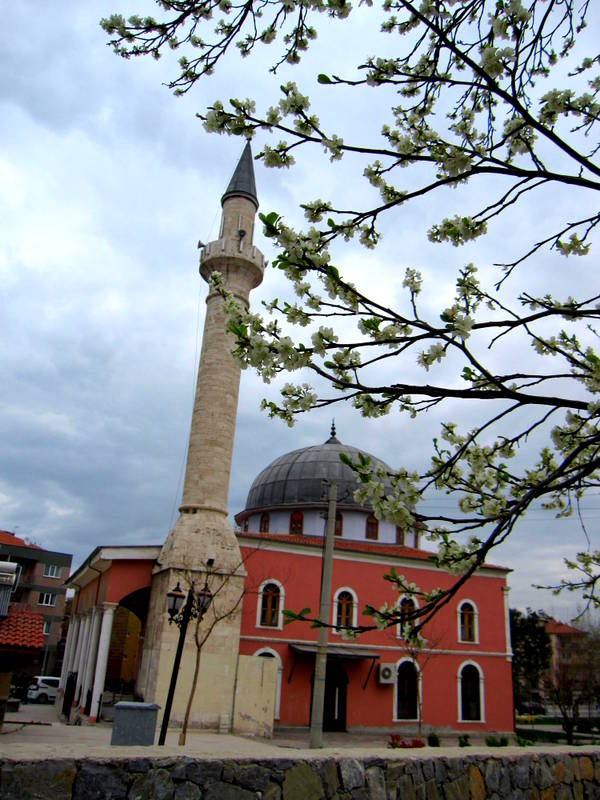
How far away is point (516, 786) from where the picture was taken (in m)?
4.53

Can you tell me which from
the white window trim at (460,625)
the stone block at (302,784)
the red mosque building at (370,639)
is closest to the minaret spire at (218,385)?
the red mosque building at (370,639)

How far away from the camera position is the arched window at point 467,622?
72.2 feet

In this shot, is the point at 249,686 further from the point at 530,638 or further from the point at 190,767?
the point at 530,638

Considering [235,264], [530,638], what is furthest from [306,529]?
[530,638]

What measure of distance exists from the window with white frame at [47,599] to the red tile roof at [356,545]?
24.8m

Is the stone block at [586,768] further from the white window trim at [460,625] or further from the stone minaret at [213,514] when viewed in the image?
the white window trim at [460,625]

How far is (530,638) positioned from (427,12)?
121 feet

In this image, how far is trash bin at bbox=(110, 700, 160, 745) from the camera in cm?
831

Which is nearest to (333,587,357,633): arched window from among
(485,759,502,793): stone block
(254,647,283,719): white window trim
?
(254,647,283,719): white window trim

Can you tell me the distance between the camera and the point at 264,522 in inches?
1001

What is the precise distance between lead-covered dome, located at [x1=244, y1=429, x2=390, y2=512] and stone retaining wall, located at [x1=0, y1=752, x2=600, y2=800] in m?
18.6

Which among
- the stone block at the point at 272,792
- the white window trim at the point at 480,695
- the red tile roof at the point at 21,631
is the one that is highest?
the red tile roof at the point at 21,631

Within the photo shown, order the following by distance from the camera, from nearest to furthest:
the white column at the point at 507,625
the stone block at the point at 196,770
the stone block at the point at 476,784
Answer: the stone block at the point at 196,770 < the stone block at the point at 476,784 < the white column at the point at 507,625

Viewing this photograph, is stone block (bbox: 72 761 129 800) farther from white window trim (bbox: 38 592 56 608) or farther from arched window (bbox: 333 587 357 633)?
white window trim (bbox: 38 592 56 608)
